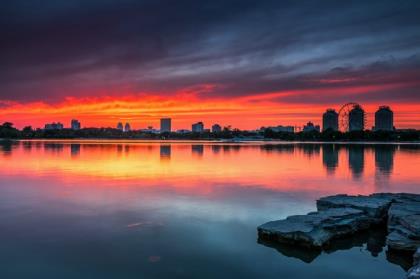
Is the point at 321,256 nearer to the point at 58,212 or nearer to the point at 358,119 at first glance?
the point at 58,212

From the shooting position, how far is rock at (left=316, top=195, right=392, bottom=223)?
48.8 feet

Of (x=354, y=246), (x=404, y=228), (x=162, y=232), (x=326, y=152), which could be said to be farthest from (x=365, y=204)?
(x=326, y=152)

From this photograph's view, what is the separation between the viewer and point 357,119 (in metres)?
184

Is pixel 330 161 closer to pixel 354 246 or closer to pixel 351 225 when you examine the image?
pixel 351 225

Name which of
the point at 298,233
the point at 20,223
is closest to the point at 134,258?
the point at 298,233

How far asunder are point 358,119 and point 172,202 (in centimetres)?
18088

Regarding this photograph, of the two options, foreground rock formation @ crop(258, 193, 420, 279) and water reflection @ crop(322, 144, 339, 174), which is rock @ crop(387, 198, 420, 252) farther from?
water reflection @ crop(322, 144, 339, 174)

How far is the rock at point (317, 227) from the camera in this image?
12250 millimetres

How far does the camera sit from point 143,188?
24.3m

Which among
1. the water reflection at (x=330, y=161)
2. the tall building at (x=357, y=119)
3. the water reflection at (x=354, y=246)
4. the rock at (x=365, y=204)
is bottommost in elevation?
the water reflection at (x=354, y=246)

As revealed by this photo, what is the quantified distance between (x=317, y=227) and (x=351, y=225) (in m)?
1.80

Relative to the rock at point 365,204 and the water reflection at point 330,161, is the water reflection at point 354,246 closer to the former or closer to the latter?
the rock at point 365,204

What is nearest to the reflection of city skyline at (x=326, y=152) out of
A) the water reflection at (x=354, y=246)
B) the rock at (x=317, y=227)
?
the rock at (x=317, y=227)

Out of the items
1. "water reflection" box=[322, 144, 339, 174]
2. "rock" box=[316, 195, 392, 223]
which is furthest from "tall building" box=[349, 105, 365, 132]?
"rock" box=[316, 195, 392, 223]
